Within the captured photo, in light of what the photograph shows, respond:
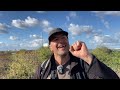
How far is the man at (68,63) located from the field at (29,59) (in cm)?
6

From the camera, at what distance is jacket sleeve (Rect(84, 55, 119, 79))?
1761 millimetres

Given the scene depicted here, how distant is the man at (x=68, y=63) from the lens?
1.79 metres

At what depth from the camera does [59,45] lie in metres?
1.84

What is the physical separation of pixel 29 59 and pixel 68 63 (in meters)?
0.42

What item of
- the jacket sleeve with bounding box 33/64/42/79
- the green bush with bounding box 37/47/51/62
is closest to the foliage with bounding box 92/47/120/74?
the green bush with bounding box 37/47/51/62

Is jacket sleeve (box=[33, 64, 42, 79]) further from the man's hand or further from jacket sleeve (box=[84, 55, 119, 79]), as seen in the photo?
jacket sleeve (box=[84, 55, 119, 79])

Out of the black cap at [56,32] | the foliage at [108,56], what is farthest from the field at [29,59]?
the black cap at [56,32]
